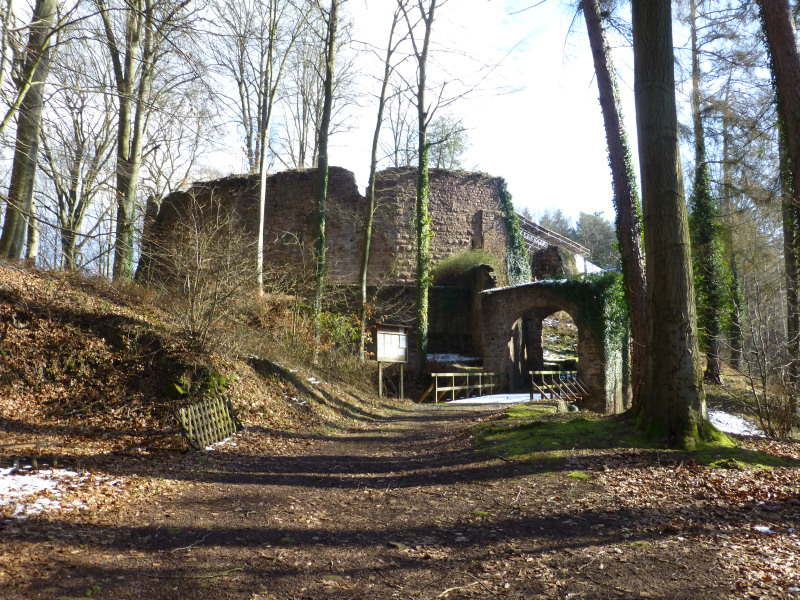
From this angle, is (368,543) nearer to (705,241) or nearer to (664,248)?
(664,248)

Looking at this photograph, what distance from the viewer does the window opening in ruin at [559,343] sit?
2083 cm

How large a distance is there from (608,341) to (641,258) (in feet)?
27.2

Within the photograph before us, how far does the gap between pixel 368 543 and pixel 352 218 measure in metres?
17.7

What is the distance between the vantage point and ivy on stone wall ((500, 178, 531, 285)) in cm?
2275

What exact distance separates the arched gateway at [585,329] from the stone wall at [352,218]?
12.9 feet

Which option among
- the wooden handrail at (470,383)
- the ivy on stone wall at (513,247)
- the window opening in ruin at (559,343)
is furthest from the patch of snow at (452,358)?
the ivy on stone wall at (513,247)

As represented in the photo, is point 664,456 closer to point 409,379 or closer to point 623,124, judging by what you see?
point 623,124

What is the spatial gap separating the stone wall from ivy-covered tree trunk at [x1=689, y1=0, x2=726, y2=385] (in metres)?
7.27

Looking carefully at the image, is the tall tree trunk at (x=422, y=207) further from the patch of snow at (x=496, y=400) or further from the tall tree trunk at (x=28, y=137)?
the tall tree trunk at (x=28, y=137)

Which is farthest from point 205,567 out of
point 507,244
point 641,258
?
point 507,244

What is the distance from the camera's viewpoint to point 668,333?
5551mm

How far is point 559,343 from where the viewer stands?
2364 cm

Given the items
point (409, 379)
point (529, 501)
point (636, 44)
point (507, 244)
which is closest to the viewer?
point (529, 501)

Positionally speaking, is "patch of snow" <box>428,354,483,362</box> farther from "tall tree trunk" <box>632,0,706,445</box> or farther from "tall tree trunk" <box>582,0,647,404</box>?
"tall tree trunk" <box>632,0,706,445</box>
